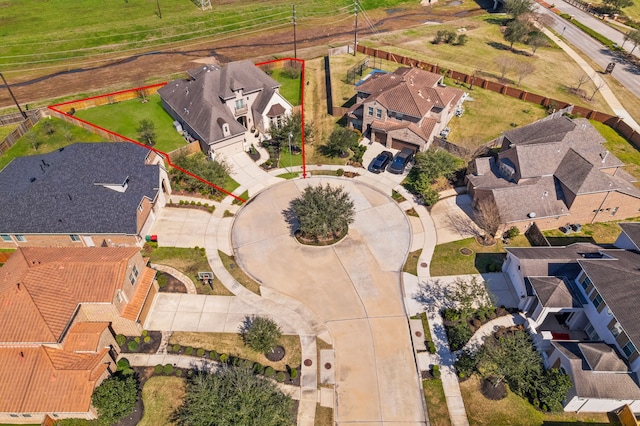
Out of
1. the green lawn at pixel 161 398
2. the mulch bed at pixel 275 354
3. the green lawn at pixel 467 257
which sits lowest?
the green lawn at pixel 161 398

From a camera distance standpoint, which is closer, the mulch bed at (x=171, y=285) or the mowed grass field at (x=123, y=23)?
the mulch bed at (x=171, y=285)

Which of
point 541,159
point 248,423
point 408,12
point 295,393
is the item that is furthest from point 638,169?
point 408,12

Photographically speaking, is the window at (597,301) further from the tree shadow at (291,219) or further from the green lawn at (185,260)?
the green lawn at (185,260)

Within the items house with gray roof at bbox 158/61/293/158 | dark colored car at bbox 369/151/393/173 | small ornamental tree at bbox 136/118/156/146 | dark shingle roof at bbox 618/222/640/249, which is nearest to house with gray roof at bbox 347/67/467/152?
dark colored car at bbox 369/151/393/173

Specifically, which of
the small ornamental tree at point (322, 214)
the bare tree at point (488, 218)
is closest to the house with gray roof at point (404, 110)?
the bare tree at point (488, 218)

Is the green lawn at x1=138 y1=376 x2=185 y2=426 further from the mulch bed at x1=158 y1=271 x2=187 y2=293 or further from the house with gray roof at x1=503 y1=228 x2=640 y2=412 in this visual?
the house with gray roof at x1=503 y1=228 x2=640 y2=412

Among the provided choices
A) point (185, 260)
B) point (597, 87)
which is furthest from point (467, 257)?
point (597, 87)

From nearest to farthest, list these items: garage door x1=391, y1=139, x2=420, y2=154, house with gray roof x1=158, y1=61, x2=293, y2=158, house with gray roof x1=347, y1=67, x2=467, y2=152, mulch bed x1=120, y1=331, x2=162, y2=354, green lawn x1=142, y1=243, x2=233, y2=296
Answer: mulch bed x1=120, y1=331, x2=162, y2=354, green lawn x1=142, y1=243, x2=233, y2=296, house with gray roof x1=158, y1=61, x2=293, y2=158, house with gray roof x1=347, y1=67, x2=467, y2=152, garage door x1=391, y1=139, x2=420, y2=154
